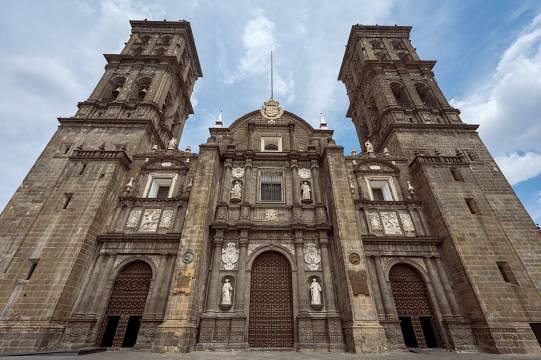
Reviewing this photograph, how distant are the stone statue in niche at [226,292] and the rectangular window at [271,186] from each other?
606cm

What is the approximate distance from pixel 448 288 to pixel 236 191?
44.3ft

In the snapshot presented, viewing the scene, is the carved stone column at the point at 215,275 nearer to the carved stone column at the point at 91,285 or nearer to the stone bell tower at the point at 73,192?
the carved stone column at the point at 91,285

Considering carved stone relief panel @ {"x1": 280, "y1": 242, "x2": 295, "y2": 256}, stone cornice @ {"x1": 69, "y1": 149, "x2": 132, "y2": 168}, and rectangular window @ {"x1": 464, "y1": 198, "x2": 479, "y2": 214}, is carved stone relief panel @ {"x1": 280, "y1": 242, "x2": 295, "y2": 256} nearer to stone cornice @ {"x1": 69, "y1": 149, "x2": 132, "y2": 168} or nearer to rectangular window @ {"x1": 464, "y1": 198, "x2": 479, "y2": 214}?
rectangular window @ {"x1": 464, "y1": 198, "x2": 479, "y2": 214}

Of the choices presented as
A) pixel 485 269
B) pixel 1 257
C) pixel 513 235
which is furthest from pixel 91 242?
pixel 513 235

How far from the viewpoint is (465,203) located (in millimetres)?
16078

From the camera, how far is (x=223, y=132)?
21297mm

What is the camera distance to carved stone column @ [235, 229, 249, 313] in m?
13.4

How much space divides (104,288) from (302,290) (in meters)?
10.7

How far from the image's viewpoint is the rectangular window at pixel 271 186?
58.7ft

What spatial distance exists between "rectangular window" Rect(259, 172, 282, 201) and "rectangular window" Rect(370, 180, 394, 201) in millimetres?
6604

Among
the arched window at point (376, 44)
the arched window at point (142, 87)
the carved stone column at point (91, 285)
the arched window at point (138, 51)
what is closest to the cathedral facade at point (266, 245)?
the carved stone column at point (91, 285)

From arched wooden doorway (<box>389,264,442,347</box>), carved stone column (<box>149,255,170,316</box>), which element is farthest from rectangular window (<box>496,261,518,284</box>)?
carved stone column (<box>149,255,170,316</box>)

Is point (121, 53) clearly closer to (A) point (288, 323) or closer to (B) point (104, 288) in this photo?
(B) point (104, 288)

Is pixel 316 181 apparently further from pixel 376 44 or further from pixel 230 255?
pixel 376 44
